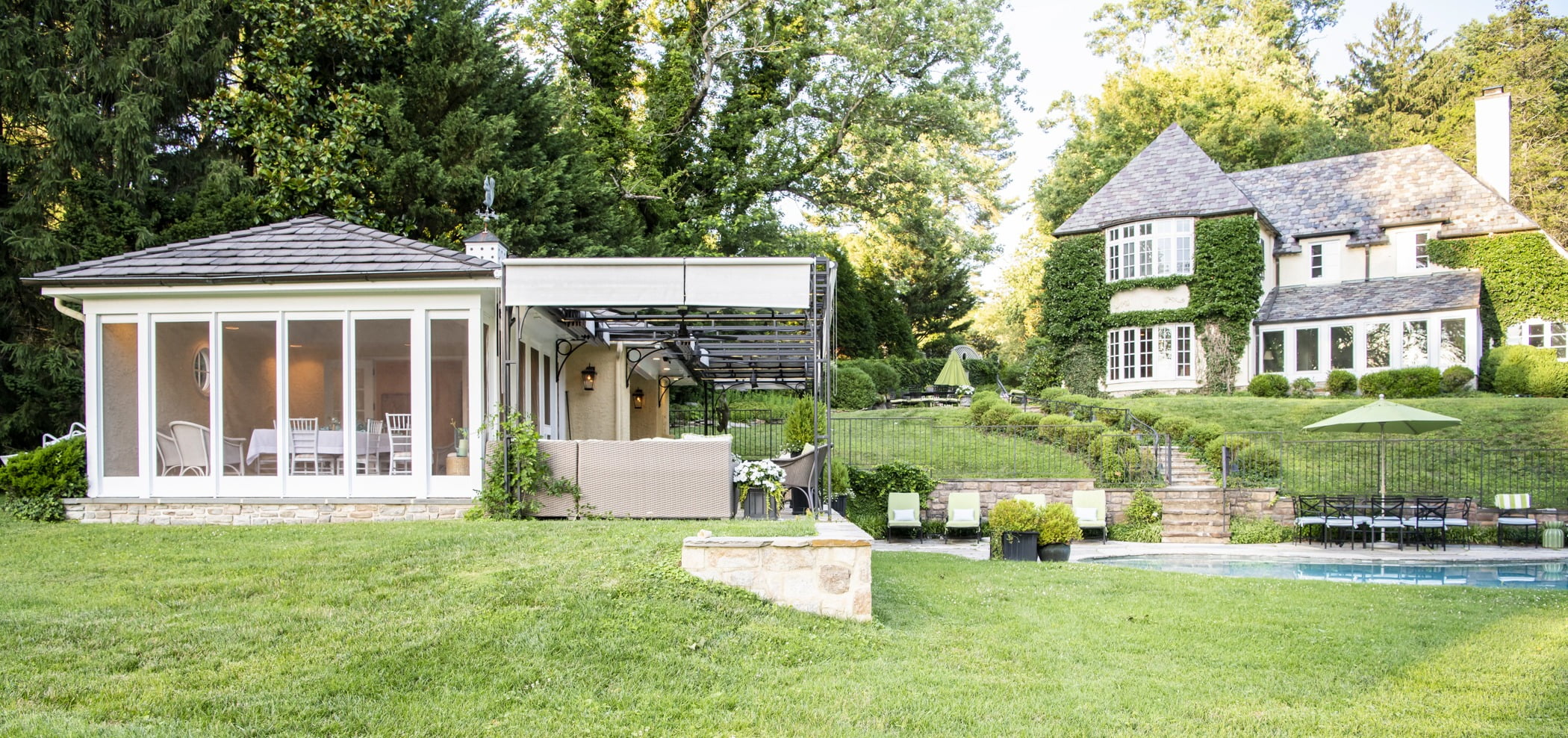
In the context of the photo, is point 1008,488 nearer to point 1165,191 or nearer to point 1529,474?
point 1529,474

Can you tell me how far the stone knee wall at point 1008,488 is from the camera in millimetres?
19391

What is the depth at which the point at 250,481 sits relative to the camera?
12.4m

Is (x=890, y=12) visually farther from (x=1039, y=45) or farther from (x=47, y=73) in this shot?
(x=47, y=73)

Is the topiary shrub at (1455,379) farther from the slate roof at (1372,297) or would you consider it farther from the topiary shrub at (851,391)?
the topiary shrub at (851,391)

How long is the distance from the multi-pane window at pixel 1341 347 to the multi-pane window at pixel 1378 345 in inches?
16.4

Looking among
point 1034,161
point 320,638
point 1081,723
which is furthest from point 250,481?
point 1034,161

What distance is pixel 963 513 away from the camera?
18.0m

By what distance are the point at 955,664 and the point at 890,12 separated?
25536 mm

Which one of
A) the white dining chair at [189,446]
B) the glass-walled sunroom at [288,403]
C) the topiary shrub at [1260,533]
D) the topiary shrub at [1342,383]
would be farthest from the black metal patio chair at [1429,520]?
the white dining chair at [189,446]

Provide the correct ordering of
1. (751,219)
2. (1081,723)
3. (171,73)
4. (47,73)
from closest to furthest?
(1081,723) < (47,73) < (171,73) < (751,219)

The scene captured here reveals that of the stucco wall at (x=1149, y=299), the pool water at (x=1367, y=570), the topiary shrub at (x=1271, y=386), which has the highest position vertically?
the stucco wall at (x=1149, y=299)

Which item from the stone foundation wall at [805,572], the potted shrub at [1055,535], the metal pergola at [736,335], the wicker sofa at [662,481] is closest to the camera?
the stone foundation wall at [805,572]

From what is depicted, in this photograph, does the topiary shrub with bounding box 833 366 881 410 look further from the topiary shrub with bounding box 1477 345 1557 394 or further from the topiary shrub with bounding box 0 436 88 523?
the topiary shrub with bounding box 0 436 88 523

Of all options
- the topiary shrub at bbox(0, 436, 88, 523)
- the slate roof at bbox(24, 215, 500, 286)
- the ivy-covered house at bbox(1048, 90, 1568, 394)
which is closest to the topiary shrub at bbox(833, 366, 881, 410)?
the ivy-covered house at bbox(1048, 90, 1568, 394)
